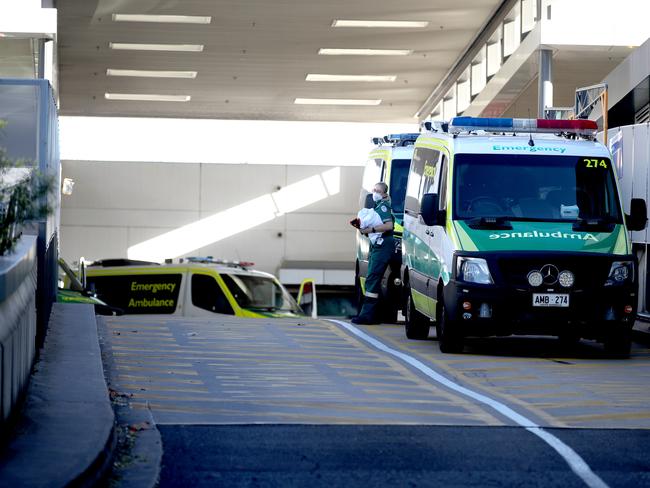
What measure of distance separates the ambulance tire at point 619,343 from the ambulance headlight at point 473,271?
57.8 inches

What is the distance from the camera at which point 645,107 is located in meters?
28.7

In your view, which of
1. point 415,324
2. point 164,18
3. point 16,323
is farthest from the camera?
point 164,18

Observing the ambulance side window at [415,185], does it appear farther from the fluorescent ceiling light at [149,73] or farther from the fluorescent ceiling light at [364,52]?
the fluorescent ceiling light at [149,73]

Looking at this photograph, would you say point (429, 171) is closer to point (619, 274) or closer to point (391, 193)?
point (619, 274)

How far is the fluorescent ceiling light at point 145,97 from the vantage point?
42188 mm

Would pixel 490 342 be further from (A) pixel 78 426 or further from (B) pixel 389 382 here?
(A) pixel 78 426

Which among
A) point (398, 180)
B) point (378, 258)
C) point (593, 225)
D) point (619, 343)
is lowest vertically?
point (619, 343)

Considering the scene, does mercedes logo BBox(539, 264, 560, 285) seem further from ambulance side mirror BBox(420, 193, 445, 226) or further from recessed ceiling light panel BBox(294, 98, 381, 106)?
recessed ceiling light panel BBox(294, 98, 381, 106)

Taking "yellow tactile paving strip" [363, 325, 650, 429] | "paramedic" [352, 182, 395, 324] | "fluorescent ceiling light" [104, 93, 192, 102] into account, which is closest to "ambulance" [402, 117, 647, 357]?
"yellow tactile paving strip" [363, 325, 650, 429]

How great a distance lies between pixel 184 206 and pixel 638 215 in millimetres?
27824

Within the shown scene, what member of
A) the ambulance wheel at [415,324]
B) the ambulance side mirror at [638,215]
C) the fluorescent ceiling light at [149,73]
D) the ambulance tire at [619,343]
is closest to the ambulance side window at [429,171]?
the ambulance wheel at [415,324]

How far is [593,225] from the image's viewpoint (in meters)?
14.1

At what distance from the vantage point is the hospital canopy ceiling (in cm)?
3044

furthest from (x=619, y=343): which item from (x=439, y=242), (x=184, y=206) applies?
(x=184, y=206)
